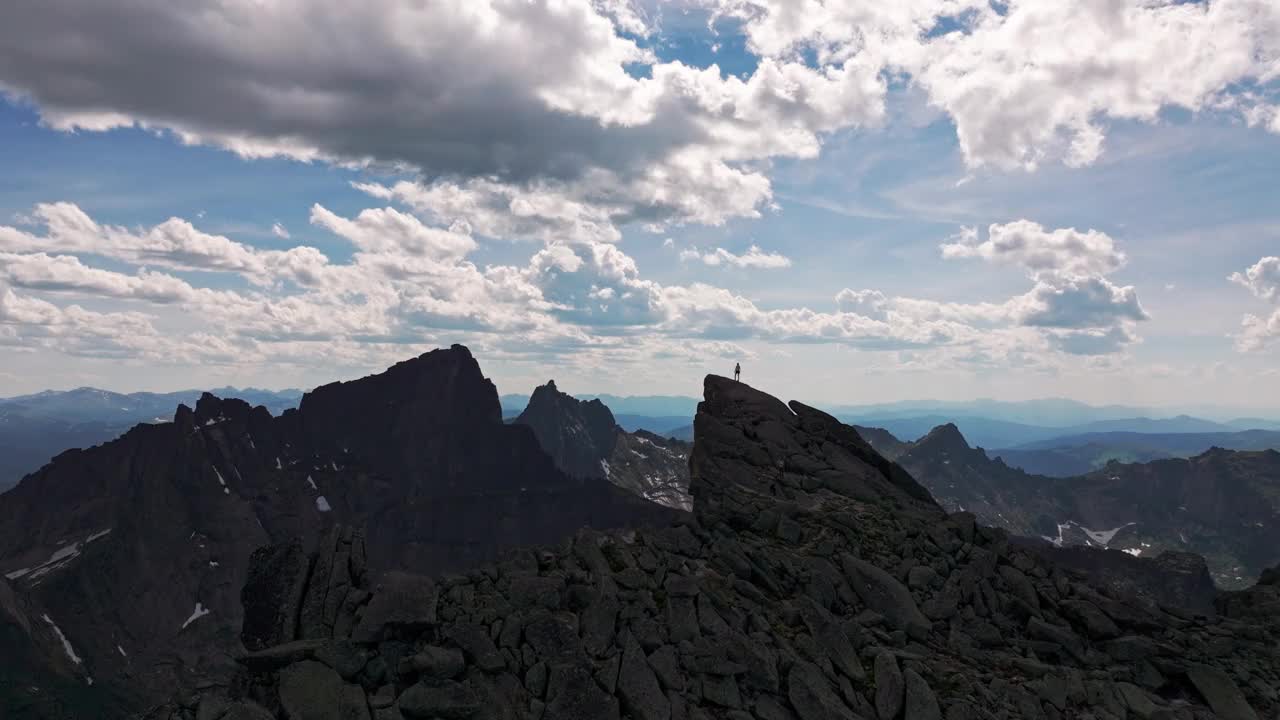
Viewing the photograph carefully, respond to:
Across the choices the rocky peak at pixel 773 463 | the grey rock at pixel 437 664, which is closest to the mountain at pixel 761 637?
the grey rock at pixel 437 664

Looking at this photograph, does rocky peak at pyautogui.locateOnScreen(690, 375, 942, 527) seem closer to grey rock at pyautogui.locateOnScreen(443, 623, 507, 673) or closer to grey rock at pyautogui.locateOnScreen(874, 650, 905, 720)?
grey rock at pyautogui.locateOnScreen(874, 650, 905, 720)

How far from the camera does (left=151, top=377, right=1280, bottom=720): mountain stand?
2197 centimetres

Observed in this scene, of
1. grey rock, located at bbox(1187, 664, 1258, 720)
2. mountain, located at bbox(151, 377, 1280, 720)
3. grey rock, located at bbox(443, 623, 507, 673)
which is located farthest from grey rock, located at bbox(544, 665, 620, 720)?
grey rock, located at bbox(1187, 664, 1258, 720)

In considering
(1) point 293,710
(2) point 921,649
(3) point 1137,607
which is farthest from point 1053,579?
(1) point 293,710

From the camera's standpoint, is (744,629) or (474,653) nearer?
(474,653)

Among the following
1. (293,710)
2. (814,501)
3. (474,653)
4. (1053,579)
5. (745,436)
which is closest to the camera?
(293,710)

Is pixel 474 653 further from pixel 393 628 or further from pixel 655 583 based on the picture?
pixel 655 583

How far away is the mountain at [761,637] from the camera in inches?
865

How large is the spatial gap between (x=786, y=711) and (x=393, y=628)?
13.2m

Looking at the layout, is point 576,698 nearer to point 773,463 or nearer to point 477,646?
point 477,646

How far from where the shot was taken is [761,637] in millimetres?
26266

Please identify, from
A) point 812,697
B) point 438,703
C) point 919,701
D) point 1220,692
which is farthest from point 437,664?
point 1220,692

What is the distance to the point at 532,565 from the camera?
93.8ft

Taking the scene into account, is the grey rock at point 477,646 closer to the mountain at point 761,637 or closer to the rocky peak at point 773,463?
the mountain at point 761,637
